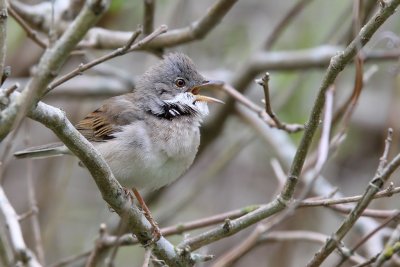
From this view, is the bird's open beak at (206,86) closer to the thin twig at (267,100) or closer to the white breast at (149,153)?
the white breast at (149,153)

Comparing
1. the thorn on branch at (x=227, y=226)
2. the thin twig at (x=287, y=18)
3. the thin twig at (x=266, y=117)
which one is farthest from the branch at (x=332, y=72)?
the thin twig at (x=287, y=18)

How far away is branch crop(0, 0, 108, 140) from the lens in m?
2.10

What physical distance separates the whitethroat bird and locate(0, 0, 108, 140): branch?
1.91 meters

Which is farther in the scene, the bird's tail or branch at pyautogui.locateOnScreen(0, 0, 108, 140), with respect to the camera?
the bird's tail

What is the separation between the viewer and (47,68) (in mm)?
2152

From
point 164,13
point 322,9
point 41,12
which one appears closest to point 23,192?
point 164,13

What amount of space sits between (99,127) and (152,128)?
479 millimetres

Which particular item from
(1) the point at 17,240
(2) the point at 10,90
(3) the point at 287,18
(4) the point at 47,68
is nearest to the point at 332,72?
(4) the point at 47,68

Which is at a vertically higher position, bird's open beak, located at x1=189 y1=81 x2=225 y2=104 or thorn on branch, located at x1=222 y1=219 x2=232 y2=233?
bird's open beak, located at x1=189 y1=81 x2=225 y2=104

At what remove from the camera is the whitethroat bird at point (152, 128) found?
426cm

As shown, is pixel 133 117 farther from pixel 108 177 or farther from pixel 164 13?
pixel 164 13

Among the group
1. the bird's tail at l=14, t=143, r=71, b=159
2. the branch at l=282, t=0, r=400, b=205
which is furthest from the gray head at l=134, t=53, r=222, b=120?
the branch at l=282, t=0, r=400, b=205

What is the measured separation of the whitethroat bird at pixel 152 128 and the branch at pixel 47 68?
A: 191 cm

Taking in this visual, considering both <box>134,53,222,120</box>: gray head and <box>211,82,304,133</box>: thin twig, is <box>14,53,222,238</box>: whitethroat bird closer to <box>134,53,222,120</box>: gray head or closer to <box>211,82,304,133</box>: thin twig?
<box>134,53,222,120</box>: gray head
